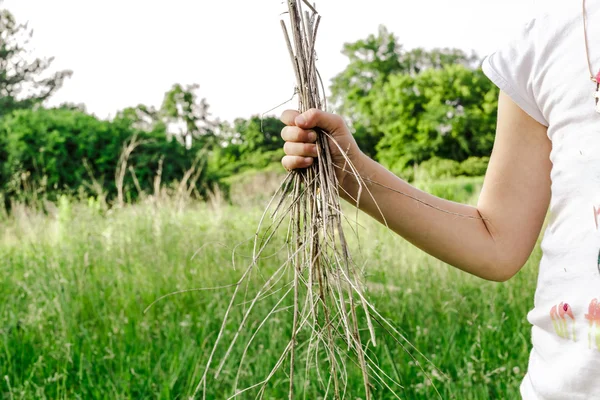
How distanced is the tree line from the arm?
8.24 metres

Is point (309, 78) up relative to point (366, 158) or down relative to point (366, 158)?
up

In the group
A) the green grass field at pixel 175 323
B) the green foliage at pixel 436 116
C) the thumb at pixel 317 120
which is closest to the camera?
the thumb at pixel 317 120

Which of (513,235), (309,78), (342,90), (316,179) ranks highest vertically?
(342,90)

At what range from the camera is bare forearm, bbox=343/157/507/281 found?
46.0 inches

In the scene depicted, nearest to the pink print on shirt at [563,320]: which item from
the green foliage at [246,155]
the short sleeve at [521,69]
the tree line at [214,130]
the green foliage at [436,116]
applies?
the short sleeve at [521,69]

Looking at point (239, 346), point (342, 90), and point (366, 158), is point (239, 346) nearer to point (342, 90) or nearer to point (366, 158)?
point (366, 158)

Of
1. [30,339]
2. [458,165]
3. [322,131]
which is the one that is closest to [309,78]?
[322,131]

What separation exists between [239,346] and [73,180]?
34.5ft

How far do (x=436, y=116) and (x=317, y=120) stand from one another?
28.9 metres

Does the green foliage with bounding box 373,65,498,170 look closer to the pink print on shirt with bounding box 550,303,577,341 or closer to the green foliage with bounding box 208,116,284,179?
the green foliage with bounding box 208,116,284,179

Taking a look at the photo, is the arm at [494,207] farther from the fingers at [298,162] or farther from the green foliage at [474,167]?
the green foliage at [474,167]

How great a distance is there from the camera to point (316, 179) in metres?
1.10

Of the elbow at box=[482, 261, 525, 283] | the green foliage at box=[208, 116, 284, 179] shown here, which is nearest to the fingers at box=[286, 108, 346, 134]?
the elbow at box=[482, 261, 525, 283]

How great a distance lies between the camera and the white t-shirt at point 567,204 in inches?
35.2
